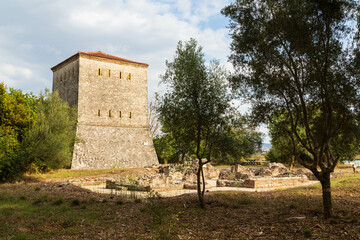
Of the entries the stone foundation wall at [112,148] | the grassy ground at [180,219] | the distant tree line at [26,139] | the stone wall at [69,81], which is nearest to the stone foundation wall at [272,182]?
the grassy ground at [180,219]

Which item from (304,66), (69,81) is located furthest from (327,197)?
(69,81)

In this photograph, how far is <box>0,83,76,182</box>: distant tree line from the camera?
1992cm

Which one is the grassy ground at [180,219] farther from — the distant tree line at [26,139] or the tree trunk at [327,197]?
the distant tree line at [26,139]

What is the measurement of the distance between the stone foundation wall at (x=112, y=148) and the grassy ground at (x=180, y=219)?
17.8m

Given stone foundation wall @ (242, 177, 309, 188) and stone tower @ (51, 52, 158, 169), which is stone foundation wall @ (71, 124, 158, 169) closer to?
stone tower @ (51, 52, 158, 169)

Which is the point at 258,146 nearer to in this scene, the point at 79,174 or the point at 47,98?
the point at 79,174

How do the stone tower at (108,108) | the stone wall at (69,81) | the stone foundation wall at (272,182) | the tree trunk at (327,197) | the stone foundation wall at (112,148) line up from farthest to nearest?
the stone wall at (69,81)
the stone tower at (108,108)
the stone foundation wall at (112,148)
the stone foundation wall at (272,182)
the tree trunk at (327,197)

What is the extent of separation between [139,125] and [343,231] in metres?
29.6

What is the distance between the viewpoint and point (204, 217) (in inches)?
378

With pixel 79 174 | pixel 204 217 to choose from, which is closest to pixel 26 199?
pixel 204 217

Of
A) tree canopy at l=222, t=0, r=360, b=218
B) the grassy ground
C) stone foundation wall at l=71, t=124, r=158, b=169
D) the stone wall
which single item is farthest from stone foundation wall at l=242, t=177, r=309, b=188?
the stone wall

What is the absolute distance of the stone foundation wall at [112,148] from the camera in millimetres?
30250

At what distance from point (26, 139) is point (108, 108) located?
12.7m

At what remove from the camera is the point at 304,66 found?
8898 mm
